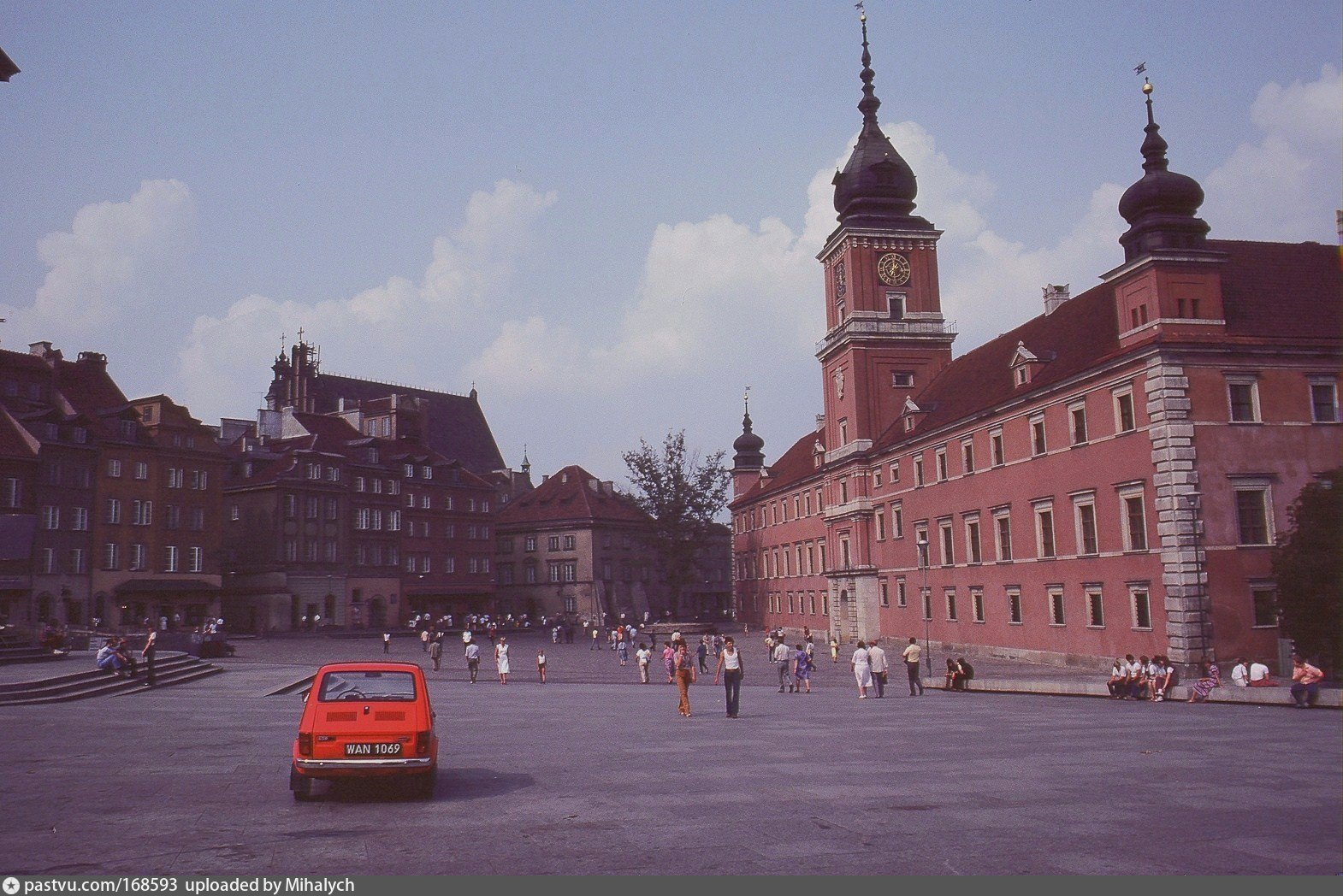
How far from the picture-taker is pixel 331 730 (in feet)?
43.1

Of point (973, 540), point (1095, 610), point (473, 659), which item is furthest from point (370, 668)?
point (973, 540)

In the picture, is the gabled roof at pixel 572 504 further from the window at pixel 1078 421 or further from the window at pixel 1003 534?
the window at pixel 1078 421

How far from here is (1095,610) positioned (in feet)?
139

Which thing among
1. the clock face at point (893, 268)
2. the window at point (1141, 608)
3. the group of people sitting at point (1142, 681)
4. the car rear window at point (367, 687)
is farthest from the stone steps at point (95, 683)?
the clock face at point (893, 268)

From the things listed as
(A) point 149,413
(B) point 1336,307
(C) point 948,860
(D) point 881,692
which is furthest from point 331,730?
(A) point 149,413

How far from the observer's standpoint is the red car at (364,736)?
13000mm

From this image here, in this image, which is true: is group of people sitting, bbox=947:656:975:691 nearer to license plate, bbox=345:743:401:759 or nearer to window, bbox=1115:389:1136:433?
window, bbox=1115:389:1136:433

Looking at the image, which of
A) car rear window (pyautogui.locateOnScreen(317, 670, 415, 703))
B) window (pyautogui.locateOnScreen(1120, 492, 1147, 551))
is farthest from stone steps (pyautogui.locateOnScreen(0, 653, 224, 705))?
window (pyautogui.locateOnScreen(1120, 492, 1147, 551))

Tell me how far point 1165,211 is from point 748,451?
214 feet

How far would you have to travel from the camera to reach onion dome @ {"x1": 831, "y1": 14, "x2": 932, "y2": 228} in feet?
235

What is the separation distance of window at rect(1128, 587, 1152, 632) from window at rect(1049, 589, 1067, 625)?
521 centimetres

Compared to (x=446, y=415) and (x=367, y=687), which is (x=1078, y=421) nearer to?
(x=367, y=687)

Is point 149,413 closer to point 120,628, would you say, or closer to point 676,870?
point 120,628

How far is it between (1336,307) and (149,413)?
6636 centimetres
